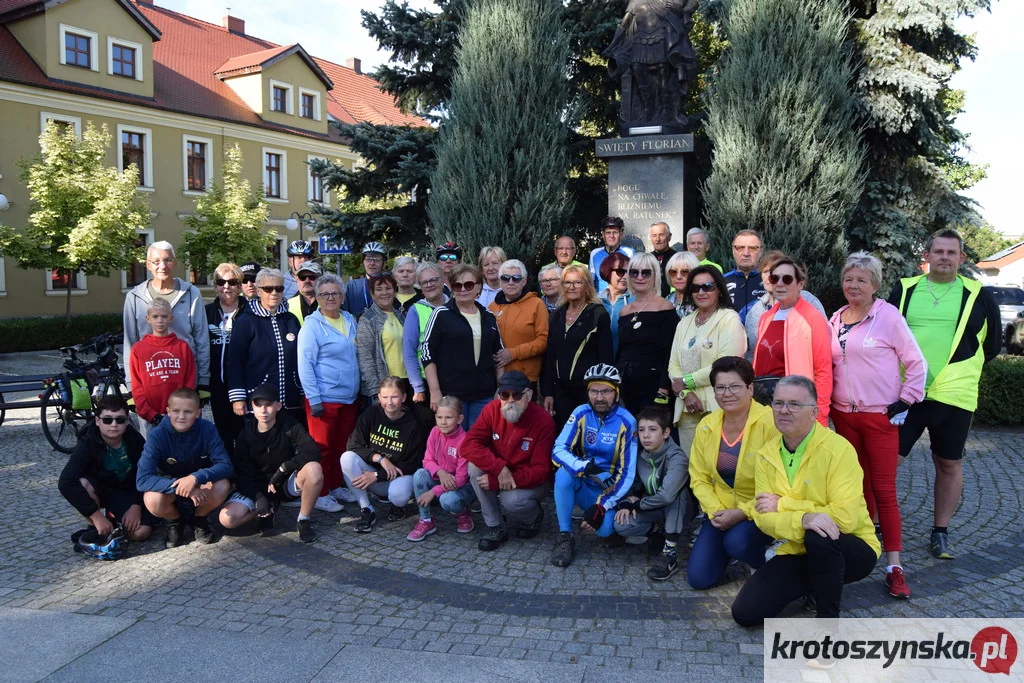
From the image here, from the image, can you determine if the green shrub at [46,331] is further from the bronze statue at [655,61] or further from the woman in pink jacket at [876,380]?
Result: the woman in pink jacket at [876,380]

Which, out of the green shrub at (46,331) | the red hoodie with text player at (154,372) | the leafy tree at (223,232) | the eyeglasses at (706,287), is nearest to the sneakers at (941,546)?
the eyeglasses at (706,287)

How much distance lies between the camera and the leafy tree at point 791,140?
9.51 meters

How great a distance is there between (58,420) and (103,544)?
4.39 metres

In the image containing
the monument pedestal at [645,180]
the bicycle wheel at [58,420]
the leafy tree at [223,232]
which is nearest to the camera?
the bicycle wheel at [58,420]

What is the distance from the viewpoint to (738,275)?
607 centimetres

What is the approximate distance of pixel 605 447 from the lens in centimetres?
495

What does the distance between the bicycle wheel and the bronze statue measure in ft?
23.7

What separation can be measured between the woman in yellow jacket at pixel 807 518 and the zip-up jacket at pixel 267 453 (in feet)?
9.98

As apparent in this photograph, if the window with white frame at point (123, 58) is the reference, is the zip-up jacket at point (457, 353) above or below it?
below

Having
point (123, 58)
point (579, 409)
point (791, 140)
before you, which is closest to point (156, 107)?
point (123, 58)

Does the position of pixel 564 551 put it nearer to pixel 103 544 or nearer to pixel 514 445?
pixel 514 445

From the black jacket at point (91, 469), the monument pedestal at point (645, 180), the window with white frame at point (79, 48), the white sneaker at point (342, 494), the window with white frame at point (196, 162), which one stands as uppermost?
the window with white frame at point (79, 48)

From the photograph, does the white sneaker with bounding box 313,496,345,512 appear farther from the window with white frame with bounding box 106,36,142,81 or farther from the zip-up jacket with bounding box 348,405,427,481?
the window with white frame with bounding box 106,36,142,81

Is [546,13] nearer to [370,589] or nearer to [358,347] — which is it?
[358,347]
